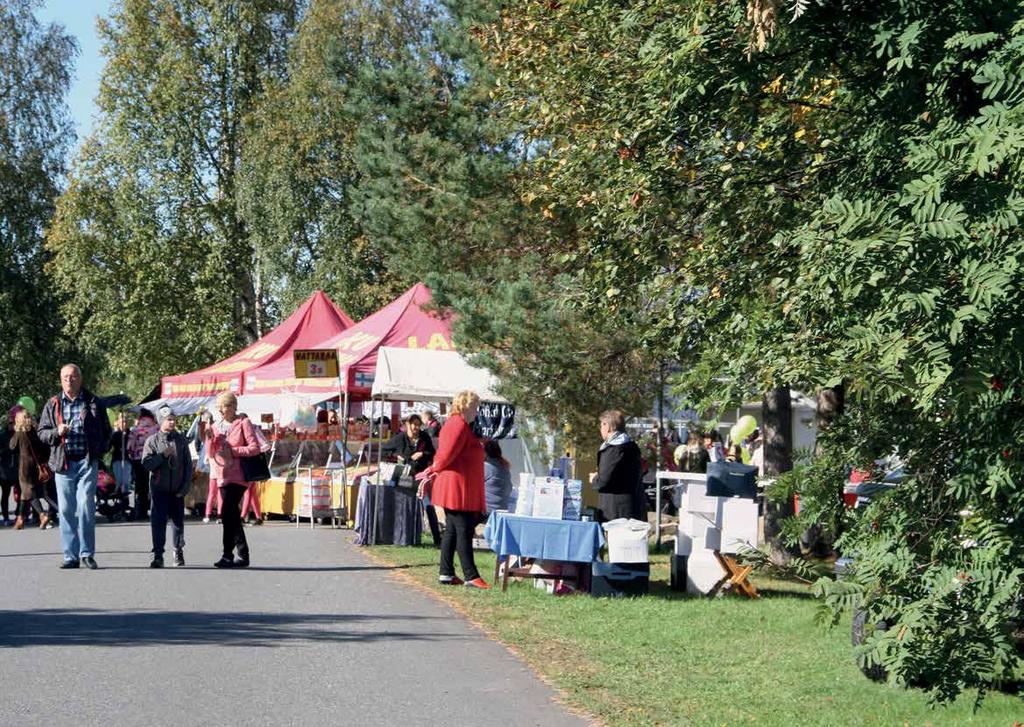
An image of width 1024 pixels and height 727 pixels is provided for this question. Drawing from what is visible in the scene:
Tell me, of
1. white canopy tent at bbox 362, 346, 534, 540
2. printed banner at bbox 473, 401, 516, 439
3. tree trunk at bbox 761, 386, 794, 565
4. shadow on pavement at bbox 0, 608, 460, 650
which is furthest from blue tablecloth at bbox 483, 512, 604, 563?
printed banner at bbox 473, 401, 516, 439

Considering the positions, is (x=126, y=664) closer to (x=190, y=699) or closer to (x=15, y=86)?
(x=190, y=699)

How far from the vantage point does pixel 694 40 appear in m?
7.17

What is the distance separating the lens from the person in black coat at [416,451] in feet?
60.6

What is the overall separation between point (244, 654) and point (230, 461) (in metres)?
5.72

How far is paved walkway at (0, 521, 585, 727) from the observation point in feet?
24.6

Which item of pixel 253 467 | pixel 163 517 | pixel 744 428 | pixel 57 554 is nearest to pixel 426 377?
pixel 253 467

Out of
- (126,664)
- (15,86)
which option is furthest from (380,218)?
(15,86)

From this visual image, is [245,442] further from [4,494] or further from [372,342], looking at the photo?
[4,494]

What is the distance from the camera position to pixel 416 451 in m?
19.6

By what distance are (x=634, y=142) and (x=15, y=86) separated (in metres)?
42.1

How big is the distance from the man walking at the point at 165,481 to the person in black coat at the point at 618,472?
13.8 feet

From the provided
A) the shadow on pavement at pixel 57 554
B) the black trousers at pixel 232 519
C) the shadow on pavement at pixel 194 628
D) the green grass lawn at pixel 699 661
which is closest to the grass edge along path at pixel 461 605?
the green grass lawn at pixel 699 661

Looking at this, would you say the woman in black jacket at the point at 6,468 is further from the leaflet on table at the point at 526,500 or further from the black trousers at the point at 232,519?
the leaflet on table at the point at 526,500

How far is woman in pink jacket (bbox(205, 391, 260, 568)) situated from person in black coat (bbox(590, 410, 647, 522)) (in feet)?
11.6
